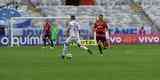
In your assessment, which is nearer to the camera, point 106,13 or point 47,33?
point 47,33

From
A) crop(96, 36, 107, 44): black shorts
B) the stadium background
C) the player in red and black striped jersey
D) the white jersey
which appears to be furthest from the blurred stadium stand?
the white jersey

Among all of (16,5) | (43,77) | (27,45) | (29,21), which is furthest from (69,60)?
(16,5)

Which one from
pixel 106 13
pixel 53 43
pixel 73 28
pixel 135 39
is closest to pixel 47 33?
pixel 53 43

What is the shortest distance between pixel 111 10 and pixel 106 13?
57cm

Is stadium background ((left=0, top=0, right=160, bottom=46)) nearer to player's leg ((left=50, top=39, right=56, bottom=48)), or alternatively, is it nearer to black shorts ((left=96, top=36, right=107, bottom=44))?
player's leg ((left=50, top=39, right=56, bottom=48))

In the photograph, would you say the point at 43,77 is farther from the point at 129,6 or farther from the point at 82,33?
the point at 129,6

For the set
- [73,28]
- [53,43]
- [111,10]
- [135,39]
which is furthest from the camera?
[111,10]

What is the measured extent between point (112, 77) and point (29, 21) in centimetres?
3323

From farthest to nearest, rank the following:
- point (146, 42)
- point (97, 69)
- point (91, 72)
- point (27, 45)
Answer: point (146, 42)
point (27, 45)
point (97, 69)
point (91, 72)

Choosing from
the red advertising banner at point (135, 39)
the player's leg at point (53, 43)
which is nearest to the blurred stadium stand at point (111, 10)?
the red advertising banner at point (135, 39)

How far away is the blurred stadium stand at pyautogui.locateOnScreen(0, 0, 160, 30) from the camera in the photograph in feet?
183

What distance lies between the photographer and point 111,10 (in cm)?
5709

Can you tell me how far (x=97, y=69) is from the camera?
862 inches

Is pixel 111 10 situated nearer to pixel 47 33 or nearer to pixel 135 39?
pixel 135 39
